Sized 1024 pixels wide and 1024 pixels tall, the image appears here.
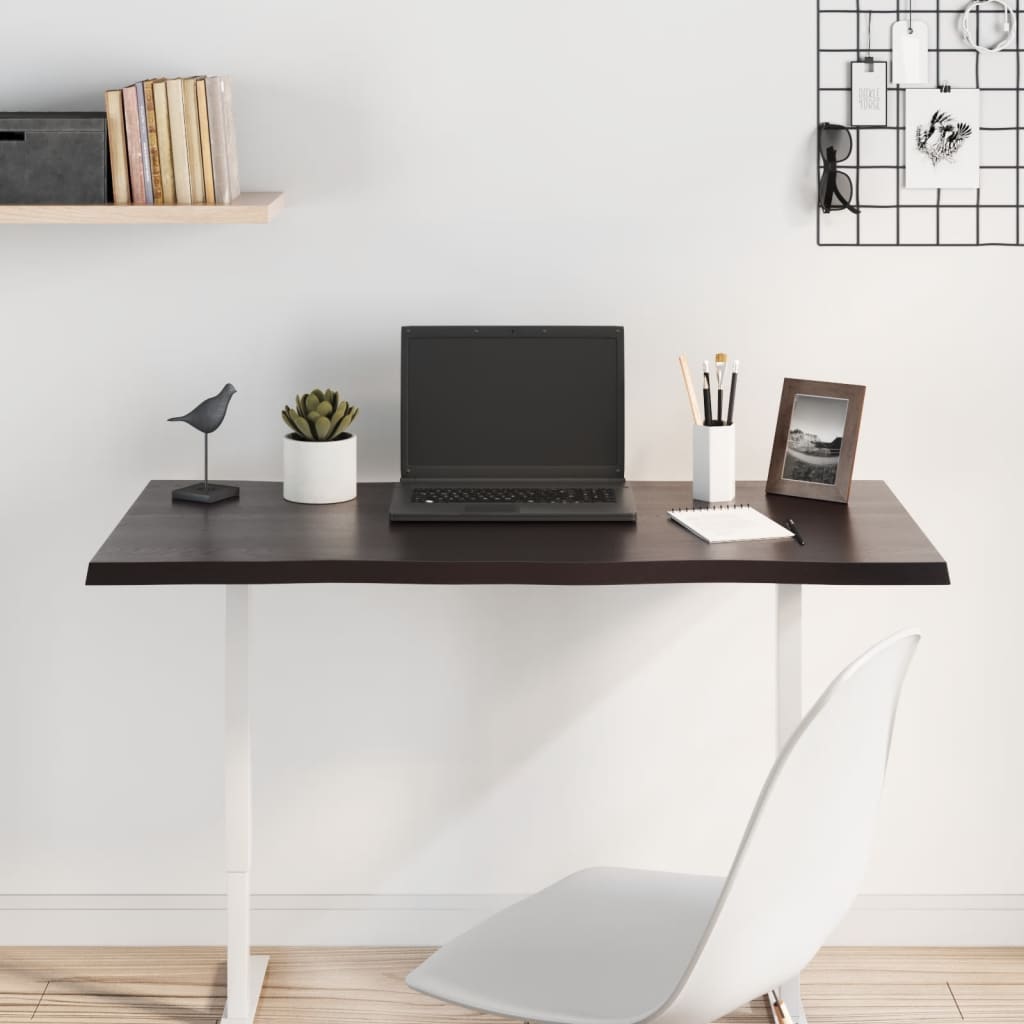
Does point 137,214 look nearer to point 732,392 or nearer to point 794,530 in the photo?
point 732,392

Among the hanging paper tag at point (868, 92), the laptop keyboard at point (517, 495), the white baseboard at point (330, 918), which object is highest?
the hanging paper tag at point (868, 92)

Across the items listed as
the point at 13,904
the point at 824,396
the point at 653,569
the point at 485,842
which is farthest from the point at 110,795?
the point at 824,396

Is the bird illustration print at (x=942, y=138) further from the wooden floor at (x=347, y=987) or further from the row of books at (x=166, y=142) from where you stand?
the wooden floor at (x=347, y=987)

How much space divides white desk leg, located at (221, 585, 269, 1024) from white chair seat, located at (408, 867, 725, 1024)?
1.91 ft

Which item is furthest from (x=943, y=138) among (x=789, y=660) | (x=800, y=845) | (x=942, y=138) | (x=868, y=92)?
(x=800, y=845)

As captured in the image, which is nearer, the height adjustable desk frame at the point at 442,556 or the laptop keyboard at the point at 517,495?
the height adjustable desk frame at the point at 442,556

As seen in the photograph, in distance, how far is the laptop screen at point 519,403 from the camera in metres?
2.29

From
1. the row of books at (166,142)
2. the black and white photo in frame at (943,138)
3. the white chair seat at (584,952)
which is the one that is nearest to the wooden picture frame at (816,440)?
the black and white photo in frame at (943,138)

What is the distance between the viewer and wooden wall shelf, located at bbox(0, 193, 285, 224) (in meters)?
2.11

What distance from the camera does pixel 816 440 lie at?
2254mm

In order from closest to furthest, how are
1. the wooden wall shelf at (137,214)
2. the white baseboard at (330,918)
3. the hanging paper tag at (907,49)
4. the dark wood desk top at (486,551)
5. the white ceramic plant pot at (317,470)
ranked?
the dark wood desk top at (486,551) < the wooden wall shelf at (137,214) < the white ceramic plant pot at (317,470) < the hanging paper tag at (907,49) < the white baseboard at (330,918)

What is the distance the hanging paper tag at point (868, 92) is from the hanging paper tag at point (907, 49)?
22 millimetres

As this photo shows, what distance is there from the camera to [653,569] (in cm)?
189

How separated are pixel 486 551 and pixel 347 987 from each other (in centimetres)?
98
